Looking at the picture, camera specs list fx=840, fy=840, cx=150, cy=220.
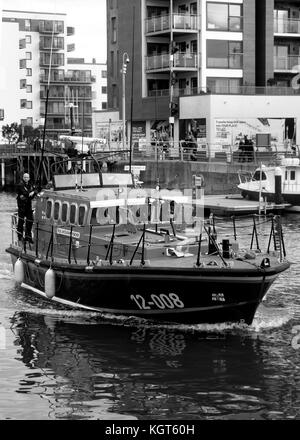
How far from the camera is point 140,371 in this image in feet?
48.5

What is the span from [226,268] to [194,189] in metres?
27.3

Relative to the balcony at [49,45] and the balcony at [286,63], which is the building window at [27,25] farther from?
the balcony at [286,63]

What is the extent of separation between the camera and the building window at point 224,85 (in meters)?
55.8

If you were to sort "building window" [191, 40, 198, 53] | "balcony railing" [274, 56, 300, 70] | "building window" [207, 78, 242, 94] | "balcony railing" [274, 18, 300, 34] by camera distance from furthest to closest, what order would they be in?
"balcony railing" [274, 56, 300, 70], "balcony railing" [274, 18, 300, 34], "building window" [191, 40, 198, 53], "building window" [207, 78, 242, 94]

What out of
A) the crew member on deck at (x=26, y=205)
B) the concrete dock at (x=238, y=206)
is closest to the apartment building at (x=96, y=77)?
the concrete dock at (x=238, y=206)

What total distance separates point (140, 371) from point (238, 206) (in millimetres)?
24074

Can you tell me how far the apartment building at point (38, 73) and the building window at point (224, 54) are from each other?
120 ft

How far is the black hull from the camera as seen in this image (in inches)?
640

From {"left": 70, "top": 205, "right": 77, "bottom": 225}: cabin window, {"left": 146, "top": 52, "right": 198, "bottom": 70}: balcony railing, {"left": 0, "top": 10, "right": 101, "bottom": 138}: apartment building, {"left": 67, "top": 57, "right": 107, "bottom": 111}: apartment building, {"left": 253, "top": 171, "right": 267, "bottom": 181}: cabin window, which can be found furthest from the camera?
{"left": 67, "top": 57, "right": 107, "bottom": 111}: apartment building

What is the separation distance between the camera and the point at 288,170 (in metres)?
41.3

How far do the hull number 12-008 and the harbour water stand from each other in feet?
1.67

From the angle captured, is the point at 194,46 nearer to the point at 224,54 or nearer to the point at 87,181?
the point at 224,54

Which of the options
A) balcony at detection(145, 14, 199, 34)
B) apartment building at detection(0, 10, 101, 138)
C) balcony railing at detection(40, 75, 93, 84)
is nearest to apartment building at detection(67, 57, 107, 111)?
apartment building at detection(0, 10, 101, 138)

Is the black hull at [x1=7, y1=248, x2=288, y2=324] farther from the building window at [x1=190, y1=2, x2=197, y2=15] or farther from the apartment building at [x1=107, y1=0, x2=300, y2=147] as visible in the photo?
the building window at [x1=190, y1=2, x2=197, y2=15]
